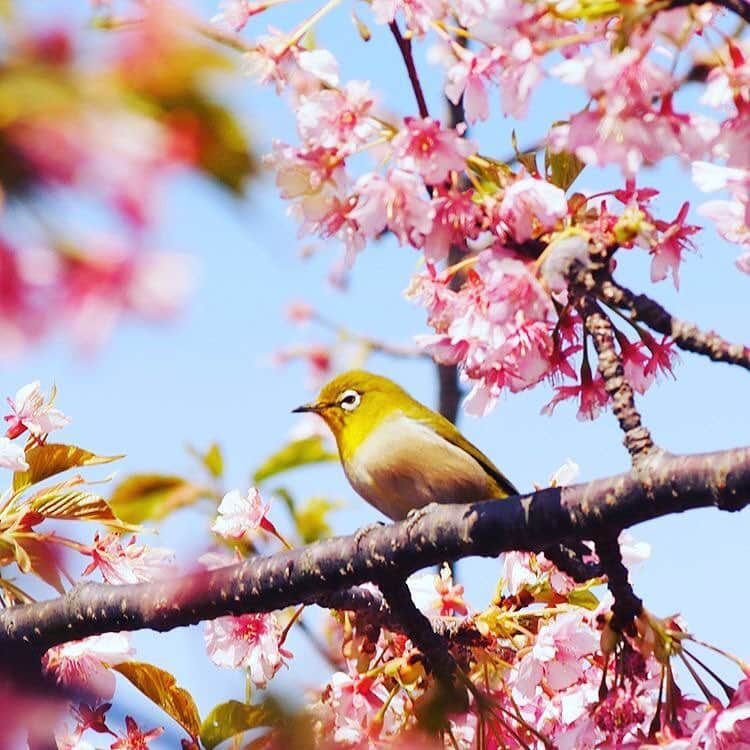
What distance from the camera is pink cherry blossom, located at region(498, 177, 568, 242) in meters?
2.60

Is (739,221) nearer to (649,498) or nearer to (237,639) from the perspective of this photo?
(649,498)

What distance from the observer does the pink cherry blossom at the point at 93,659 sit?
3309mm

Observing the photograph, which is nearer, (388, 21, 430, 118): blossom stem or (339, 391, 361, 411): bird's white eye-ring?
(388, 21, 430, 118): blossom stem

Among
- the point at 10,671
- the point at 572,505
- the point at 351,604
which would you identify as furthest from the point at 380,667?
the point at 10,671

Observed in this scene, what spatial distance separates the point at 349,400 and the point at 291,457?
1.53ft

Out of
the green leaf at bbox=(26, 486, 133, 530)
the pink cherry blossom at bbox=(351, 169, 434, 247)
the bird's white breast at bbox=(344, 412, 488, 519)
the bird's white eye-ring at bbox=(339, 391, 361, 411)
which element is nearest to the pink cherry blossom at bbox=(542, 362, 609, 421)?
the pink cherry blossom at bbox=(351, 169, 434, 247)

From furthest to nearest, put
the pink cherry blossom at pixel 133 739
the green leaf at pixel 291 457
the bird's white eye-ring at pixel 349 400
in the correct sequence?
1. the green leaf at pixel 291 457
2. the bird's white eye-ring at pixel 349 400
3. the pink cherry blossom at pixel 133 739

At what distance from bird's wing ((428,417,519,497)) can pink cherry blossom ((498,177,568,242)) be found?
8.29 feet

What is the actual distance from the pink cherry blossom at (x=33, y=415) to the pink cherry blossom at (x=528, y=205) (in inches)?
62.9

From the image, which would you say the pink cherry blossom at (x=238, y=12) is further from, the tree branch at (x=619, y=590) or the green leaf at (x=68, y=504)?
the tree branch at (x=619, y=590)

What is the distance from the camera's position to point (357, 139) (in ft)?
8.64

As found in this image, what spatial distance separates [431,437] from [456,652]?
179 centimetres

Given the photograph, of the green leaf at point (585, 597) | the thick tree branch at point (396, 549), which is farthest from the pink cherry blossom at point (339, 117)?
the green leaf at point (585, 597)

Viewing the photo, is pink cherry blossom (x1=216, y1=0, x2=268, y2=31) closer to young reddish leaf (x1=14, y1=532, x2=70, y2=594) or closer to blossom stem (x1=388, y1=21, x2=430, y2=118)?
blossom stem (x1=388, y1=21, x2=430, y2=118)
